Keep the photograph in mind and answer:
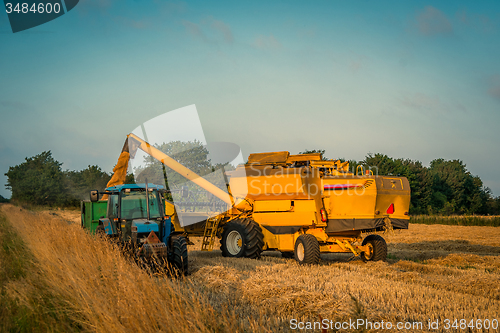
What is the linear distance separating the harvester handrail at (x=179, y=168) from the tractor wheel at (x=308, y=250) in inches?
109

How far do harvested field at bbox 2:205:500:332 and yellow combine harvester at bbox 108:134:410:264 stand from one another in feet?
3.84

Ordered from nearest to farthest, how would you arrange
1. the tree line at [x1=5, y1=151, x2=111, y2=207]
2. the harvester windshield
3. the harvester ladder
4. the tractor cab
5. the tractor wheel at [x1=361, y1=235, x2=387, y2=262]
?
1. the tractor cab
2. the harvester windshield
3. the tractor wheel at [x1=361, y1=235, x2=387, y2=262]
4. the harvester ladder
5. the tree line at [x1=5, y1=151, x2=111, y2=207]

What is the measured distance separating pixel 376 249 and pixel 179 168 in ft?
19.9

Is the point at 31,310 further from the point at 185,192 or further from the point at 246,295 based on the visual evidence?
the point at 185,192

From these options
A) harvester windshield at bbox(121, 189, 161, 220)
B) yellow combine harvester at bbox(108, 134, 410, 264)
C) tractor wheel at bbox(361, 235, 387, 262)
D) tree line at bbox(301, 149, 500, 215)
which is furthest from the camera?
tree line at bbox(301, 149, 500, 215)

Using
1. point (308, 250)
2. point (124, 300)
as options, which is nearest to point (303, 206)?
point (308, 250)

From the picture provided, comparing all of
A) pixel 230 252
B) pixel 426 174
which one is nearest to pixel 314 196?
pixel 230 252

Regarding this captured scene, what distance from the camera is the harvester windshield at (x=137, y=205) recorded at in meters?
8.51

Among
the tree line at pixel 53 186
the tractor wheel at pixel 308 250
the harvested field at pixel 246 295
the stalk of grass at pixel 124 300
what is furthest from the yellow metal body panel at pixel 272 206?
the tree line at pixel 53 186

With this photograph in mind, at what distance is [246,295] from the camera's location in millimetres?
5492

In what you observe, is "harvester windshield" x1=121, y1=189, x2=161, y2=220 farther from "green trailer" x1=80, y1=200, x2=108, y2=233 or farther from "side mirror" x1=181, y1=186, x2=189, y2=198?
"green trailer" x1=80, y1=200, x2=108, y2=233

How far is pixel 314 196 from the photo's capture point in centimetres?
929

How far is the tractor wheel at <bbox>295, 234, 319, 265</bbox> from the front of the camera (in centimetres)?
884

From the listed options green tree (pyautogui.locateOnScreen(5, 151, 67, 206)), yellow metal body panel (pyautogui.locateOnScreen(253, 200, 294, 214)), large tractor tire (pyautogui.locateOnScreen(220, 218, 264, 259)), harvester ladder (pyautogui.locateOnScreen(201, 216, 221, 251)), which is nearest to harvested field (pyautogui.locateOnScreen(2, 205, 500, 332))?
large tractor tire (pyautogui.locateOnScreen(220, 218, 264, 259))
